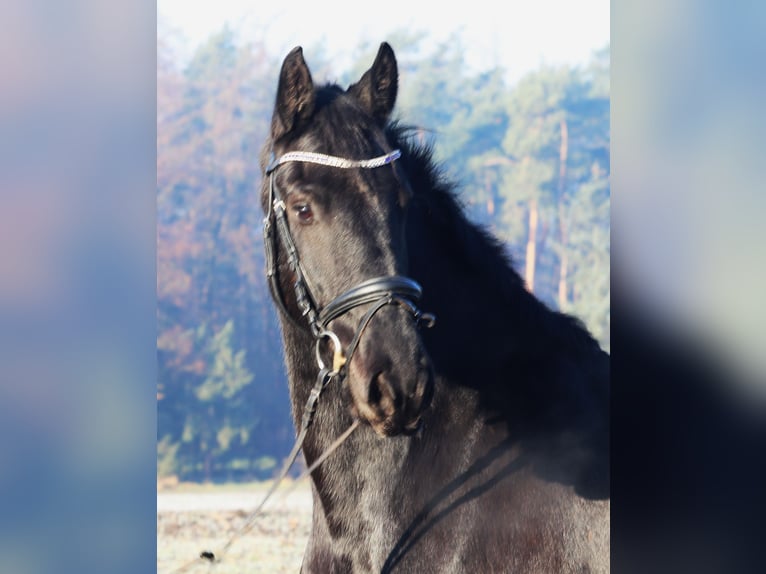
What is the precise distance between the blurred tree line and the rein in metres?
5.57

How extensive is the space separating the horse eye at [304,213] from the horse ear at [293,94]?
1.09 feet

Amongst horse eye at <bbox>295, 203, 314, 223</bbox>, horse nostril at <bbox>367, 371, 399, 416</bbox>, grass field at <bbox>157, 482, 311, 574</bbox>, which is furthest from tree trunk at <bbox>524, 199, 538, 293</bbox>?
horse nostril at <bbox>367, 371, 399, 416</bbox>

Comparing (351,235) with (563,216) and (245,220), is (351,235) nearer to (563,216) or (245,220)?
(245,220)

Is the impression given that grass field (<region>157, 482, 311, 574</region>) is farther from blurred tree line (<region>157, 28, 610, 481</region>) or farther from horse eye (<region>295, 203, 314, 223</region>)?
horse eye (<region>295, 203, 314, 223</region>)

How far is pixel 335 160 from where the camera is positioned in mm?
3131

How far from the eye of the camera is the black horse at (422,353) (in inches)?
120

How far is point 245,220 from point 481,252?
6.81m

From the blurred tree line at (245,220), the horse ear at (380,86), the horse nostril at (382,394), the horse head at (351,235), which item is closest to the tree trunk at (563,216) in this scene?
the blurred tree line at (245,220)

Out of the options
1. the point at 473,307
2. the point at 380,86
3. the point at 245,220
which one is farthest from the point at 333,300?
the point at 245,220

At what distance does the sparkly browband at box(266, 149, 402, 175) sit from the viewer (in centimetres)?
312

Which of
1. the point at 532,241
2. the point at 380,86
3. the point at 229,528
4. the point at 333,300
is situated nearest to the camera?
the point at 333,300
